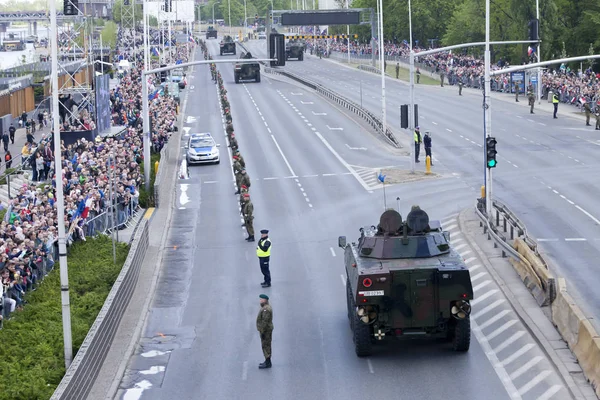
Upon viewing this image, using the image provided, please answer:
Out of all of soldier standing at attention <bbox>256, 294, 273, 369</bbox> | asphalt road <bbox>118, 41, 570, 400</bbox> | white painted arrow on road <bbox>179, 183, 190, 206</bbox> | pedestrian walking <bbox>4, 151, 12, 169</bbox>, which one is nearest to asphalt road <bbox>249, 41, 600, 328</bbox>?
asphalt road <bbox>118, 41, 570, 400</bbox>

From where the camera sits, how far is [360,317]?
21.1m

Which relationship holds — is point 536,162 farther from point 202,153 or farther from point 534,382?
point 534,382

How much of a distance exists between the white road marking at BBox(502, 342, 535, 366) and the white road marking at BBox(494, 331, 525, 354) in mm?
354

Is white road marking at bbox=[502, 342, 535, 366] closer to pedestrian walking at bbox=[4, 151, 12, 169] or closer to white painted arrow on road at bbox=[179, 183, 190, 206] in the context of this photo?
white painted arrow on road at bbox=[179, 183, 190, 206]

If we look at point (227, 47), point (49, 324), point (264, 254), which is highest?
point (227, 47)

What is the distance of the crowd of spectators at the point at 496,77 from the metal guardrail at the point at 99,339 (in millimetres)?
23200

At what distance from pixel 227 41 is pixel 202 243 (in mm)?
110855

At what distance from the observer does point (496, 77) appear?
88.4 m

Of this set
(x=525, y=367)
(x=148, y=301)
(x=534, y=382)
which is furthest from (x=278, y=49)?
(x=534, y=382)

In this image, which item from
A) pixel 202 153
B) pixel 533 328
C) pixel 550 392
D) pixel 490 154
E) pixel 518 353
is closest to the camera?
pixel 550 392

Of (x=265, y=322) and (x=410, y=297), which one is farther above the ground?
(x=410, y=297)

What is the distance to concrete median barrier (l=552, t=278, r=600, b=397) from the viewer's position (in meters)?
19.7

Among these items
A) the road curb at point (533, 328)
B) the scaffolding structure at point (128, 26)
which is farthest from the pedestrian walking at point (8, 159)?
the scaffolding structure at point (128, 26)

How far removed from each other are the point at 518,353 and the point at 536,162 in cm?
3019
